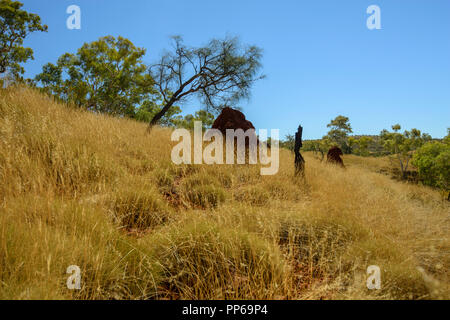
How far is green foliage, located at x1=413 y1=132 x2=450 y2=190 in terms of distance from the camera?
21.1 metres

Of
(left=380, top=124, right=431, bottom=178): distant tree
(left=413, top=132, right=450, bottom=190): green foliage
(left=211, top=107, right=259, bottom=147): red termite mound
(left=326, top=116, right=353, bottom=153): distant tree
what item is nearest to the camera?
(left=211, top=107, right=259, bottom=147): red termite mound

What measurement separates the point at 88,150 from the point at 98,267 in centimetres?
371

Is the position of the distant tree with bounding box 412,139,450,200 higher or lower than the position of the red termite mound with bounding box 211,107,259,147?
lower

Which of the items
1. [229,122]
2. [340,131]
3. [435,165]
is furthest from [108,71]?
[340,131]

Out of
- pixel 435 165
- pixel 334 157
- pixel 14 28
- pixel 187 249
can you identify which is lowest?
pixel 187 249

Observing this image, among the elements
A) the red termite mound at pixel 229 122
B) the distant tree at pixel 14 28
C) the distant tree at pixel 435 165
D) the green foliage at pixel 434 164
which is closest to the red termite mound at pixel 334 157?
the distant tree at pixel 435 165

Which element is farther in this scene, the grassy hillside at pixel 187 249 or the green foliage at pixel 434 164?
the green foliage at pixel 434 164

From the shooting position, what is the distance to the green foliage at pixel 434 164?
830 inches

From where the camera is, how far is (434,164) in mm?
22688

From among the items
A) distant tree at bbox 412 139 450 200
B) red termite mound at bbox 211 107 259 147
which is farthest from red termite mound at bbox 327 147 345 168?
red termite mound at bbox 211 107 259 147

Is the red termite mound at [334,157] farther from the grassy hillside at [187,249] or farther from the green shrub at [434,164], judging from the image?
the grassy hillside at [187,249]

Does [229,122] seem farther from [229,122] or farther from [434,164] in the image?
[434,164]

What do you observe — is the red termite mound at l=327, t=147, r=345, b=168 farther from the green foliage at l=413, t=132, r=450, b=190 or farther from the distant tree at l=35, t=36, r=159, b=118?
the distant tree at l=35, t=36, r=159, b=118
